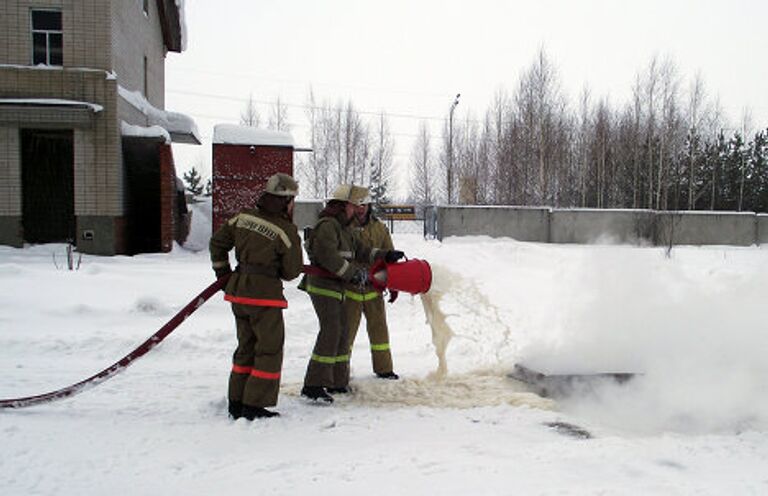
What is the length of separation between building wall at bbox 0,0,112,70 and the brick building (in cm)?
2

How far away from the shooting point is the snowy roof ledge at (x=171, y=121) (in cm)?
1780

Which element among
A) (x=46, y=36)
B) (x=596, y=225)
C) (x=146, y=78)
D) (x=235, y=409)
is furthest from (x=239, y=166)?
(x=596, y=225)

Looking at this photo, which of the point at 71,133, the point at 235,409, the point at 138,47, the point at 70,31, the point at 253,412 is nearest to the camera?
the point at 253,412

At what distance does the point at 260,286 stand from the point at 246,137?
1201cm

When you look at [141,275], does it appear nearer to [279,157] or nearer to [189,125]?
[279,157]

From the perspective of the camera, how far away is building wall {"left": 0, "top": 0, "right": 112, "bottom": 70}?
14.6m

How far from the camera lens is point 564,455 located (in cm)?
398

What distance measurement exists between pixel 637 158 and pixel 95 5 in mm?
33259

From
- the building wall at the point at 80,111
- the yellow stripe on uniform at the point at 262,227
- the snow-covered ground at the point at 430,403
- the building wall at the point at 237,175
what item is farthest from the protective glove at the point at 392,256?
the building wall at the point at 80,111

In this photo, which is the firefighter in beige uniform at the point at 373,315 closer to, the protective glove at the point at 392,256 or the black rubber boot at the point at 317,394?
the protective glove at the point at 392,256

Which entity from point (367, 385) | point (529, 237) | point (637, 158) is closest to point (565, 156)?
point (637, 158)

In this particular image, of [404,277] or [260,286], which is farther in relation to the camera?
[404,277]

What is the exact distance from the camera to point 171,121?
20.0 meters

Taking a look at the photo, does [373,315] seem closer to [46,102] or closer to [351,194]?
[351,194]
